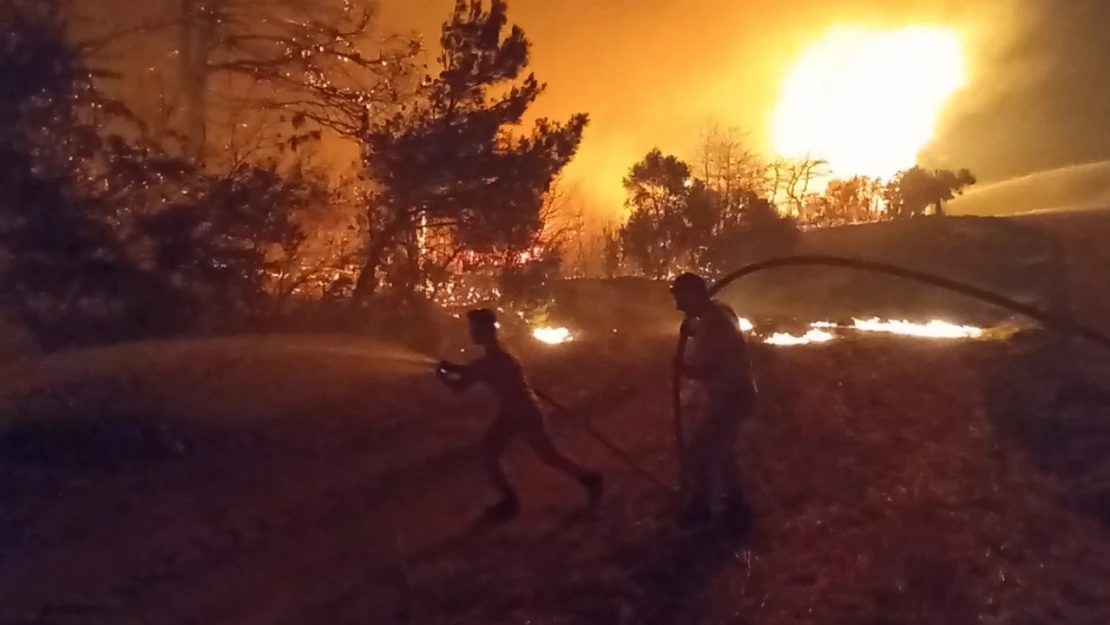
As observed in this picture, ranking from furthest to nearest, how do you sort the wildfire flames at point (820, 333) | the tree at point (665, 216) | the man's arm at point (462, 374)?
the tree at point (665, 216) → the wildfire flames at point (820, 333) → the man's arm at point (462, 374)

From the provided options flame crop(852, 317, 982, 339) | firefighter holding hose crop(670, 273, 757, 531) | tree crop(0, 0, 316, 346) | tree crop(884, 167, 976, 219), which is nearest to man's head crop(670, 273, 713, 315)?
firefighter holding hose crop(670, 273, 757, 531)

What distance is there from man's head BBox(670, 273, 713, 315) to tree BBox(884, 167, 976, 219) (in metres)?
50.8

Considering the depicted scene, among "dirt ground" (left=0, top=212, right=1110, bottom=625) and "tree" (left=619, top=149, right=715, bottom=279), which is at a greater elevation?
"tree" (left=619, top=149, right=715, bottom=279)

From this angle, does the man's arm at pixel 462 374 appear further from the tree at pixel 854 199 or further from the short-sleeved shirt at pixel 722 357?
the tree at pixel 854 199

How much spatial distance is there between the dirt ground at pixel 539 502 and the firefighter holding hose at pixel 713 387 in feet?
1.02

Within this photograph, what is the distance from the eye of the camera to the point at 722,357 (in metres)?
8.41

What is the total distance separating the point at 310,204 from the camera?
19.9 metres

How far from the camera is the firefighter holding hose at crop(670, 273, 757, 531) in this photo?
8.41 m

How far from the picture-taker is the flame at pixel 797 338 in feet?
64.2

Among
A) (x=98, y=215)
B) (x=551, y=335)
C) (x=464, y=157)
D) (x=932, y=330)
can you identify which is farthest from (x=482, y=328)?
(x=932, y=330)

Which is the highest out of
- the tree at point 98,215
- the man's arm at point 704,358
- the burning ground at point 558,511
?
the tree at point 98,215

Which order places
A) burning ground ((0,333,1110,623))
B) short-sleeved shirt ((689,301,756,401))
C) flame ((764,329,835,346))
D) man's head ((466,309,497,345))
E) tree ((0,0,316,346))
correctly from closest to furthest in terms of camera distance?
burning ground ((0,333,1110,623))
short-sleeved shirt ((689,301,756,401))
man's head ((466,309,497,345))
tree ((0,0,316,346))
flame ((764,329,835,346))

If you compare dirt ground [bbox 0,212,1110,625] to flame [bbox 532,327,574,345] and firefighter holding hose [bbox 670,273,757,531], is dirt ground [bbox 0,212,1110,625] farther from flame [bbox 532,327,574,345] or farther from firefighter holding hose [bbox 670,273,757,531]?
flame [bbox 532,327,574,345]

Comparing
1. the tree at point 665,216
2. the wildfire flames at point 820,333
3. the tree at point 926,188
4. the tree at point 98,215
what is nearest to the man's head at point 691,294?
the wildfire flames at point 820,333
